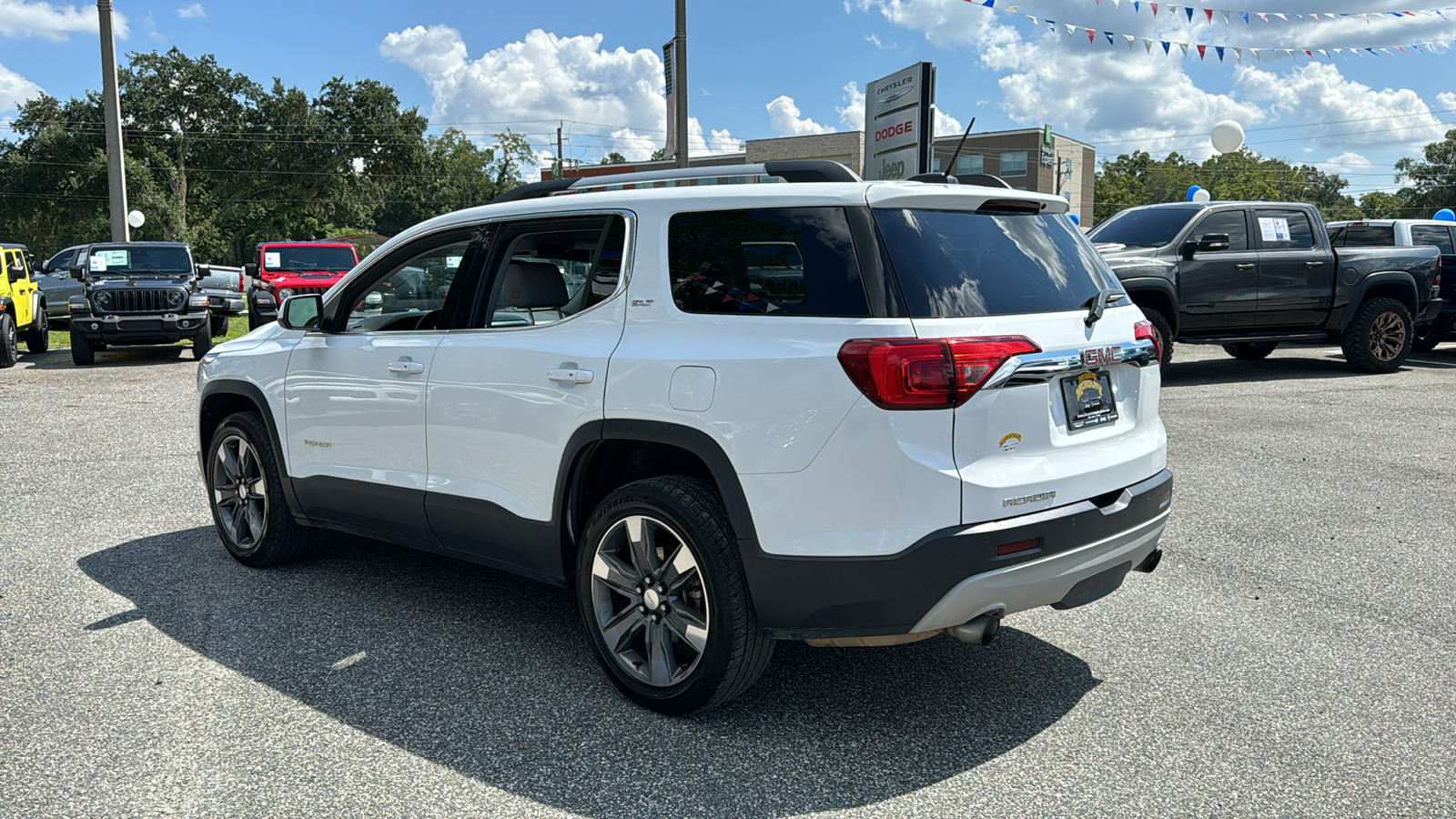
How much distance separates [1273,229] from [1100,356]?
10397 millimetres

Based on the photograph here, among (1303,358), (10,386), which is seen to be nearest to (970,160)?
(1303,358)

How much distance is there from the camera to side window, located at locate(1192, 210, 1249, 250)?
12.0 metres

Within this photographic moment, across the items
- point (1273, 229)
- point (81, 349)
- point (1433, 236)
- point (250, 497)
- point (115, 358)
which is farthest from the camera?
point (115, 358)

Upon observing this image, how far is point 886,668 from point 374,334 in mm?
2562

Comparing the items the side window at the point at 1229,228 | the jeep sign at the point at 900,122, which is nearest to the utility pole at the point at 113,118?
the jeep sign at the point at 900,122

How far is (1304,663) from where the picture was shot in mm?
4031

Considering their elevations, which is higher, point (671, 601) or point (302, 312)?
point (302, 312)

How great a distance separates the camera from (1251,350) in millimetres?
14914

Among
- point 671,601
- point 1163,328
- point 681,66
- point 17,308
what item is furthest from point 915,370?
point 17,308

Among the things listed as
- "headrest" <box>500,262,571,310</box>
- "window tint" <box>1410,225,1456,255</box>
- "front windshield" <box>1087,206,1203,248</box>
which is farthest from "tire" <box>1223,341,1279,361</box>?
"headrest" <box>500,262,571,310</box>

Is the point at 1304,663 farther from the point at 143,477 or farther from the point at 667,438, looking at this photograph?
the point at 143,477

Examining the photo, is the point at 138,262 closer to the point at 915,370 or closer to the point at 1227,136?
the point at 915,370

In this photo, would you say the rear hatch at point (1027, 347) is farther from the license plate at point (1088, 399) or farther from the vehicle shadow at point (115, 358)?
the vehicle shadow at point (115, 358)

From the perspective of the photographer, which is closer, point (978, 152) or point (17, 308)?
point (17, 308)
